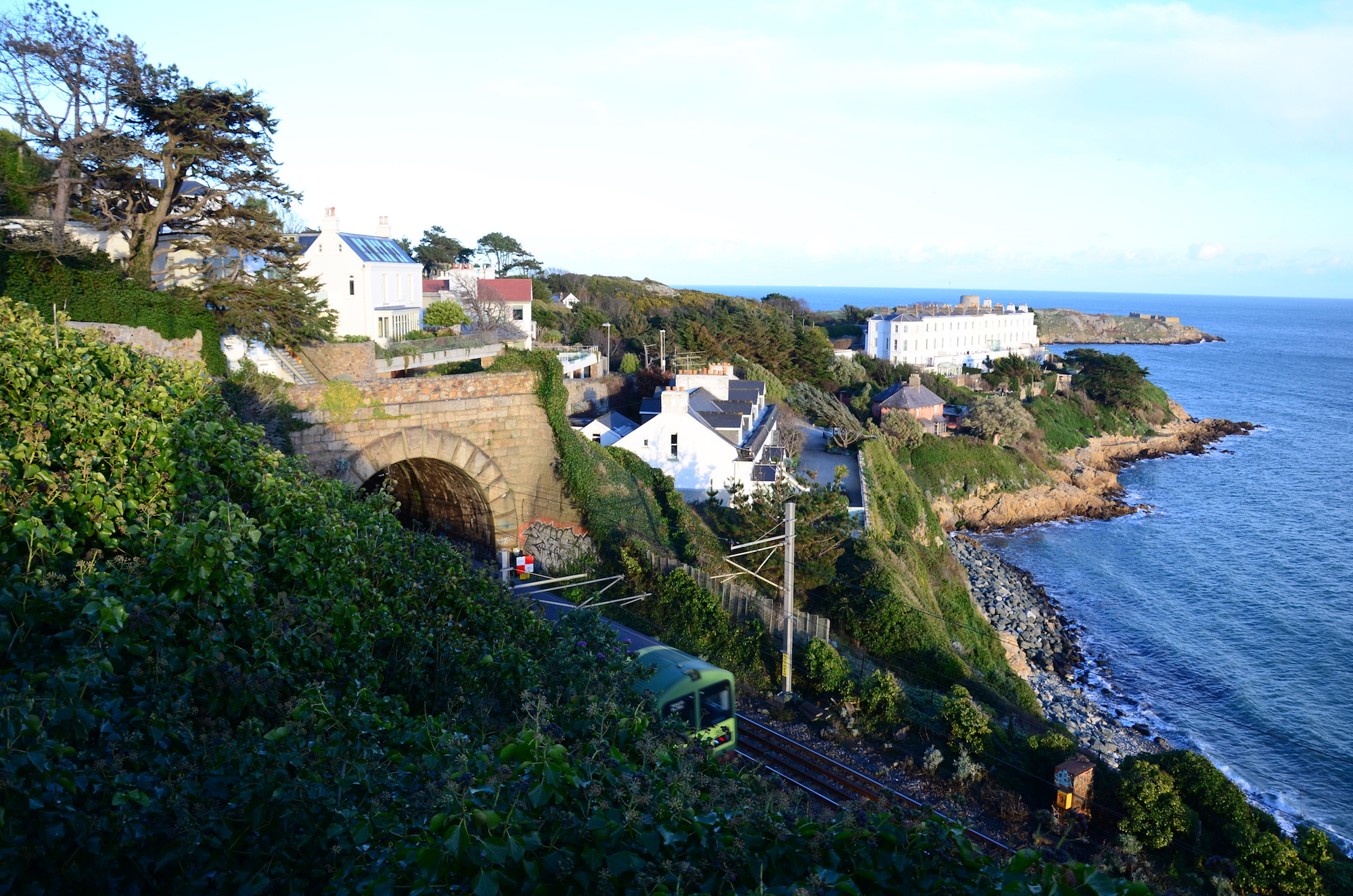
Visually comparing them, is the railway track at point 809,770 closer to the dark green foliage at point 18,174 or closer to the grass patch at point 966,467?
the dark green foliage at point 18,174

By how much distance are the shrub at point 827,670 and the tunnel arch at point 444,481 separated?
7284 millimetres

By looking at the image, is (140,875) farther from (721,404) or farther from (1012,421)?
(1012,421)

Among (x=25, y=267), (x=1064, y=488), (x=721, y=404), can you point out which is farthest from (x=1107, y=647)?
(x=25, y=267)

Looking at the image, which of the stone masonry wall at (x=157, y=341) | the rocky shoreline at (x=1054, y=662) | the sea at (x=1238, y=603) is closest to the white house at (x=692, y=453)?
the rocky shoreline at (x=1054, y=662)

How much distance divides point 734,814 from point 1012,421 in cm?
5095

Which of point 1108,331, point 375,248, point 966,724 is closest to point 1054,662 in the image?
point 966,724

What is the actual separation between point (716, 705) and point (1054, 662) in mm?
19504

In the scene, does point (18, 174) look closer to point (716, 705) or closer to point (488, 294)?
point (716, 705)

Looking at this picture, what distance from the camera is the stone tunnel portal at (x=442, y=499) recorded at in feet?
62.3

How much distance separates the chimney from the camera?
26156 millimetres

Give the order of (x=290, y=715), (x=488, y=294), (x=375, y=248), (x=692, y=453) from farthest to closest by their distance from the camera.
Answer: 1. (x=488, y=294)
2. (x=375, y=248)
3. (x=692, y=453)
4. (x=290, y=715)

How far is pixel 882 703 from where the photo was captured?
15.1 meters

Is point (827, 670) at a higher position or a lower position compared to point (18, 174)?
lower

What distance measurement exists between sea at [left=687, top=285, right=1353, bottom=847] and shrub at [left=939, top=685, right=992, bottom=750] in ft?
31.4
